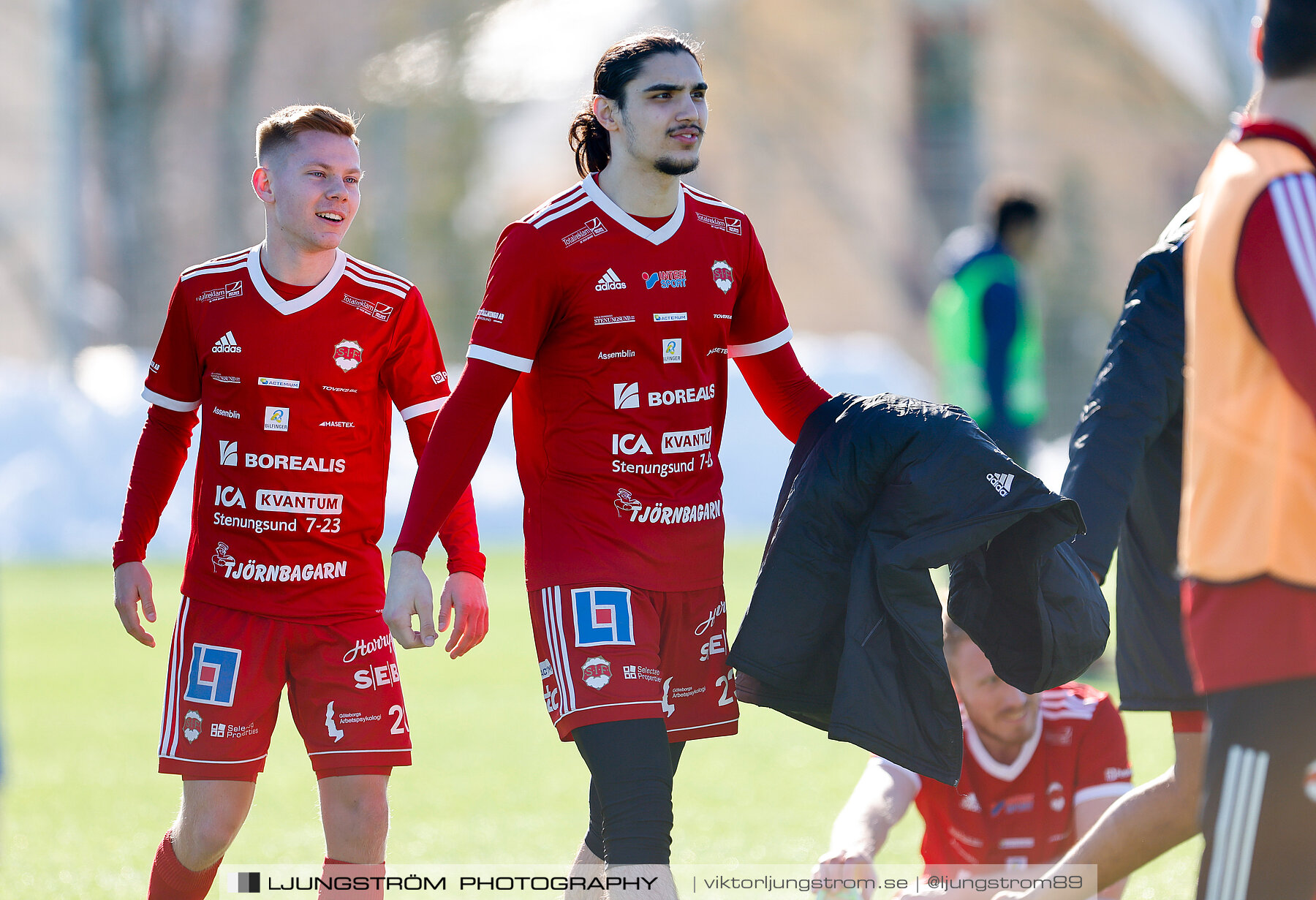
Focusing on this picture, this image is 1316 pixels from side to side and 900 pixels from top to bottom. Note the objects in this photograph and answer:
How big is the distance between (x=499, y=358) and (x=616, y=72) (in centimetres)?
78

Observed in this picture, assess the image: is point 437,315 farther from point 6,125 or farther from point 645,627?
point 645,627

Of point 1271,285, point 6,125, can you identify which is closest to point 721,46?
point 6,125

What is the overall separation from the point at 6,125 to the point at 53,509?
28.4ft

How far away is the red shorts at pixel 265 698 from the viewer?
390 centimetres

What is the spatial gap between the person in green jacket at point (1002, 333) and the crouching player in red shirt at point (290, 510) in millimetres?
5425

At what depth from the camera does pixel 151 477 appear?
165 inches

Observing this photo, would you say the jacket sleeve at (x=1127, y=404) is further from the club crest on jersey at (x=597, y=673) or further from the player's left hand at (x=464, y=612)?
the player's left hand at (x=464, y=612)

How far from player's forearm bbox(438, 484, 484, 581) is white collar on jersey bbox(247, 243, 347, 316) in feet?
2.13

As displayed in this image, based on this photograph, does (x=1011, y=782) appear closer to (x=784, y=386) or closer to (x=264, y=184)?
(x=784, y=386)

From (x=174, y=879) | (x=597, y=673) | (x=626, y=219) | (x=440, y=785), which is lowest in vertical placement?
(x=440, y=785)

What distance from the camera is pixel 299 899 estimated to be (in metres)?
4.43

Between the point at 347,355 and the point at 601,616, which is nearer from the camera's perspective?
the point at 601,616

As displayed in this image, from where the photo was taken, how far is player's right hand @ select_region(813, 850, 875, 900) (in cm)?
392

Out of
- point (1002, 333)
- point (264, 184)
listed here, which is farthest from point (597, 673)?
point (1002, 333)
